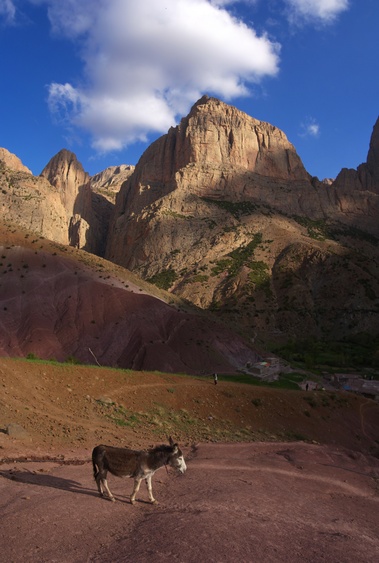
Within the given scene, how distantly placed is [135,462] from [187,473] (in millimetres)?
4134

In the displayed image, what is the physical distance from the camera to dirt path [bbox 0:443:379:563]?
6.63 meters

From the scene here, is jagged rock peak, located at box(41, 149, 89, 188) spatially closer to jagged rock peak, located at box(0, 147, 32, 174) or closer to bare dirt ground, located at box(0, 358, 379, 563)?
jagged rock peak, located at box(0, 147, 32, 174)

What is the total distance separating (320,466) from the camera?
53.3 feet

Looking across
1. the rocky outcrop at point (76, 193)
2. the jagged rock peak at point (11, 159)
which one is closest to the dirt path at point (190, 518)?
the rocky outcrop at point (76, 193)

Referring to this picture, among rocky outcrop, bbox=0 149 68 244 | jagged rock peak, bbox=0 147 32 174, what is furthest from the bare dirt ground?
jagged rock peak, bbox=0 147 32 174

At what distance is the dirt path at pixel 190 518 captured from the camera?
663cm

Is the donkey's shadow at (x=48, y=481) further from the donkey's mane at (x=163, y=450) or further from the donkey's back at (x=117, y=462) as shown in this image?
the donkey's mane at (x=163, y=450)

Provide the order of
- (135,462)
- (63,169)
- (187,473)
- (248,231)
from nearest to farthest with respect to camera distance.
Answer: (135,462) < (187,473) < (248,231) < (63,169)

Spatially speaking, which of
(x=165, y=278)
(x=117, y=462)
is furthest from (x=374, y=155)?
(x=117, y=462)

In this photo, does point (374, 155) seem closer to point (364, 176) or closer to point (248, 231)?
point (364, 176)

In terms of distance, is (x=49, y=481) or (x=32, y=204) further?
(x=32, y=204)

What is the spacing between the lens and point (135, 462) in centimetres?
903

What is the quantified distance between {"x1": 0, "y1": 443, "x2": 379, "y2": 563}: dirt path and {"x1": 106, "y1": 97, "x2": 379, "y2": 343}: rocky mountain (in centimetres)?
5430

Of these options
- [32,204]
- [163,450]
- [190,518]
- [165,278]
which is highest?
[32,204]
